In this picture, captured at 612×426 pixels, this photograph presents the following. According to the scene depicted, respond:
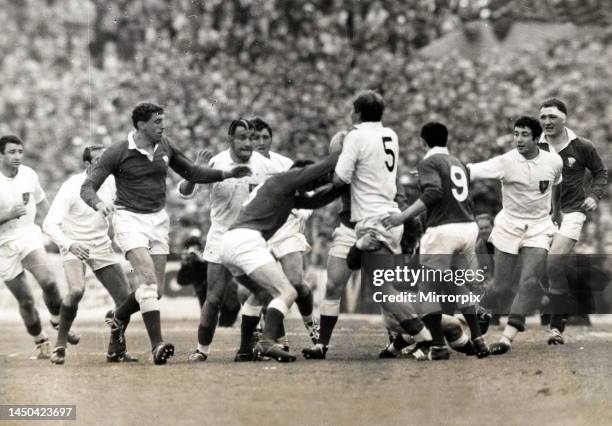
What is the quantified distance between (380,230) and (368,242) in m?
0.12

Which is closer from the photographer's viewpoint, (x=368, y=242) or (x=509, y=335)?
(x=368, y=242)

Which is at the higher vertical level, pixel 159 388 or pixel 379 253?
pixel 379 253

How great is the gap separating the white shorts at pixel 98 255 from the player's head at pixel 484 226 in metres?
3.57

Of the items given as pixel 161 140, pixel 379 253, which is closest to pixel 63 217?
pixel 161 140

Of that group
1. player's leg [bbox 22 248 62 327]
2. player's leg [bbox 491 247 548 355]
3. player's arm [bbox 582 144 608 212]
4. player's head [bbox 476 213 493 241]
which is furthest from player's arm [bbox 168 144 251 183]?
player's head [bbox 476 213 493 241]

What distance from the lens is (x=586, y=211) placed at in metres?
8.17

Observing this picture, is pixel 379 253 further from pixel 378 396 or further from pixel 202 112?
pixel 202 112

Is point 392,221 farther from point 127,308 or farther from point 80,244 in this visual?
point 80,244

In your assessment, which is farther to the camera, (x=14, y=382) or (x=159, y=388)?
(x=14, y=382)

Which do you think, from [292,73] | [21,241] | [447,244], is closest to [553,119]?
[447,244]

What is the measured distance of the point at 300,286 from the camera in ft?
26.0

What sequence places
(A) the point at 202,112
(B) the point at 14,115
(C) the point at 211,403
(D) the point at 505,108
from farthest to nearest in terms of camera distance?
(B) the point at 14,115
(D) the point at 505,108
(A) the point at 202,112
(C) the point at 211,403

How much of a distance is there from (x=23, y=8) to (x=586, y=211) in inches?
334

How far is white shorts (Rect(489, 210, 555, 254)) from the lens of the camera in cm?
777
